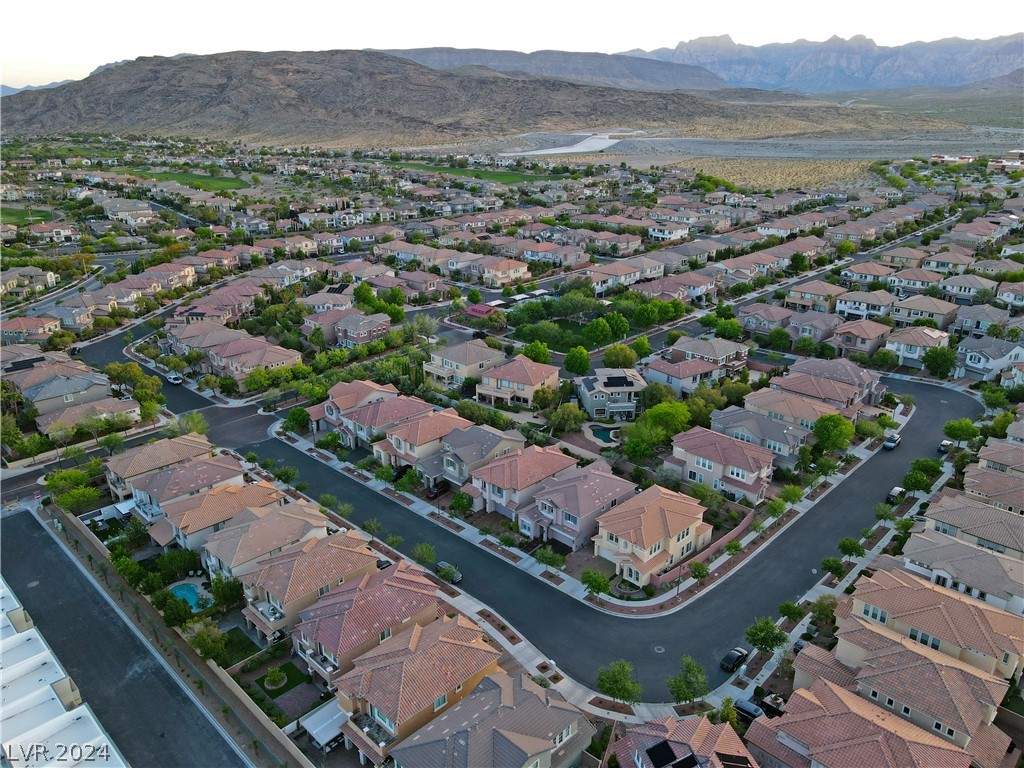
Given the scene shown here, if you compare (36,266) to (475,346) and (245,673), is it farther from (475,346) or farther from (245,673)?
(245,673)

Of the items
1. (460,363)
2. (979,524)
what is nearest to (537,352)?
(460,363)

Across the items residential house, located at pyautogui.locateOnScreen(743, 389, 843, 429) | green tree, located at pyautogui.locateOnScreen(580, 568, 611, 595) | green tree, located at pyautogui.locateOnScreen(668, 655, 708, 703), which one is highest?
residential house, located at pyautogui.locateOnScreen(743, 389, 843, 429)

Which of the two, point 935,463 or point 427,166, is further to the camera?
point 427,166

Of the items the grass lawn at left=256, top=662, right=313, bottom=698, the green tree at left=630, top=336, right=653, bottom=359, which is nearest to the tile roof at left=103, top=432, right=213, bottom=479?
the grass lawn at left=256, top=662, right=313, bottom=698

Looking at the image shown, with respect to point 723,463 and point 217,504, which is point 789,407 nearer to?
point 723,463

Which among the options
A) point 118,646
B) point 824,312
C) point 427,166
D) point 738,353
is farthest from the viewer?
point 427,166

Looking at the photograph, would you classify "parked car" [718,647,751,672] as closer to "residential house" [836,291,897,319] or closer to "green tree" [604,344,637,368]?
"green tree" [604,344,637,368]

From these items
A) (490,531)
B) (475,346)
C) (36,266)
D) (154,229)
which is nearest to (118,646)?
(490,531)
